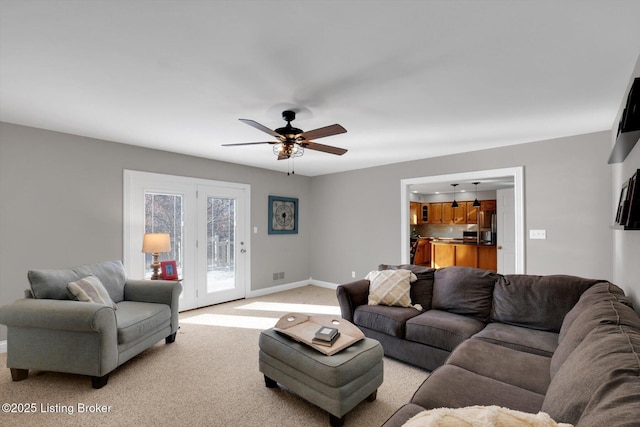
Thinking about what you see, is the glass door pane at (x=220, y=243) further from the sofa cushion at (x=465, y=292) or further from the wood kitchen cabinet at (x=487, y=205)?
the wood kitchen cabinet at (x=487, y=205)

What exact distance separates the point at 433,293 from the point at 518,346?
105 centimetres

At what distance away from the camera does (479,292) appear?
2900 mm

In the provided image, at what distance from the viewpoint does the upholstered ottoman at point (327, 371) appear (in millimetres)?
1975

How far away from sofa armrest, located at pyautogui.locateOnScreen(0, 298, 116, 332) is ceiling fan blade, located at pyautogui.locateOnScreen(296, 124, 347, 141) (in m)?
2.21

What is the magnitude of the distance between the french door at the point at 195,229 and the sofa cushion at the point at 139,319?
1.17 metres

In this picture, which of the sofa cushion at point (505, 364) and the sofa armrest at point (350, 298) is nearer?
the sofa cushion at point (505, 364)

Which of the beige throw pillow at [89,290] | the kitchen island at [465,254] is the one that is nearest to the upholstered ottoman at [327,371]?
the beige throw pillow at [89,290]

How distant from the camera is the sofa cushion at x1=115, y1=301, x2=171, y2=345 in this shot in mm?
2697

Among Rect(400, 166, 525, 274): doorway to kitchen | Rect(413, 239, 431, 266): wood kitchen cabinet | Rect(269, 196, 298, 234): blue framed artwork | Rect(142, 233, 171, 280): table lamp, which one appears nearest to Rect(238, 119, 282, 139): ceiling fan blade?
Rect(142, 233, 171, 280): table lamp

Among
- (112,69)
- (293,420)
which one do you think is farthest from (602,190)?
(112,69)

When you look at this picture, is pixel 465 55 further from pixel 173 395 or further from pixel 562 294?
pixel 173 395

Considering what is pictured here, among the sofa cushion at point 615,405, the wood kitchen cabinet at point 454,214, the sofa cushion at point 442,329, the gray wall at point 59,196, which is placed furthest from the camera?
the wood kitchen cabinet at point 454,214

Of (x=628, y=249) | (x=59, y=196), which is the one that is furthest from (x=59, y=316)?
(x=628, y=249)

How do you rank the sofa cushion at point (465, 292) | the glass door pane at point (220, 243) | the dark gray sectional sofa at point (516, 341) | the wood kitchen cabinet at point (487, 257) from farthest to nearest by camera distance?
the wood kitchen cabinet at point (487, 257) < the glass door pane at point (220, 243) < the sofa cushion at point (465, 292) < the dark gray sectional sofa at point (516, 341)
